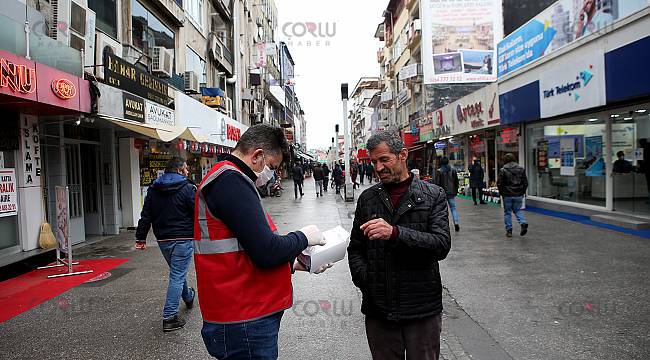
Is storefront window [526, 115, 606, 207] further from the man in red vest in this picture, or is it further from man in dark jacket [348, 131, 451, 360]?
the man in red vest

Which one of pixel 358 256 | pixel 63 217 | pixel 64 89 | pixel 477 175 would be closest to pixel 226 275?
pixel 358 256

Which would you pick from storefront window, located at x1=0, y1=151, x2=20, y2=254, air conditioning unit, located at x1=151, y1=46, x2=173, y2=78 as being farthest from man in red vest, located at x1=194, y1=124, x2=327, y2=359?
air conditioning unit, located at x1=151, y1=46, x2=173, y2=78

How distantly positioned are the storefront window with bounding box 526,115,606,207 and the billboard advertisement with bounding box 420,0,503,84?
15053 millimetres

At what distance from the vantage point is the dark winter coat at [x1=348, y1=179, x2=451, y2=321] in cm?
243

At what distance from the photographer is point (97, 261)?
27.1ft

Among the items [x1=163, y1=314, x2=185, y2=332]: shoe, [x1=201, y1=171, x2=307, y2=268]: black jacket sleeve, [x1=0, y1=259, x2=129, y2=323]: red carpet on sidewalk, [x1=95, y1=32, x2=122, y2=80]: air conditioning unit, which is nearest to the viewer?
[x1=201, y1=171, x2=307, y2=268]: black jacket sleeve

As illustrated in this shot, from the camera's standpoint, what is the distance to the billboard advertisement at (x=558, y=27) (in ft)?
31.8

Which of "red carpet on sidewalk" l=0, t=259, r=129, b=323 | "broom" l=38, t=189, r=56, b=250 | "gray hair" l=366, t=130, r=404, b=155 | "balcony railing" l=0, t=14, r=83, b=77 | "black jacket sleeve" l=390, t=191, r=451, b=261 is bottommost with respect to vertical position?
"red carpet on sidewalk" l=0, t=259, r=129, b=323

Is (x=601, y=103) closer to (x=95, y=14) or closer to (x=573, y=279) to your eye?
(x=573, y=279)

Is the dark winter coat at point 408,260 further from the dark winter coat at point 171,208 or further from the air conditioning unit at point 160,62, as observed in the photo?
the air conditioning unit at point 160,62

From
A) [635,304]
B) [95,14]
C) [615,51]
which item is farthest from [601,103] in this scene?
[95,14]

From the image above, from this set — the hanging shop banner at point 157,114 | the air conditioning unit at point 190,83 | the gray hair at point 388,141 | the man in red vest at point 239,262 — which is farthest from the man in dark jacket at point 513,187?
the air conditioning unit at point 190,83

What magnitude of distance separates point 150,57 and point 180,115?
6.56ft

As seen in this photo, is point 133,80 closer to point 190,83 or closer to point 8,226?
point 8,226
